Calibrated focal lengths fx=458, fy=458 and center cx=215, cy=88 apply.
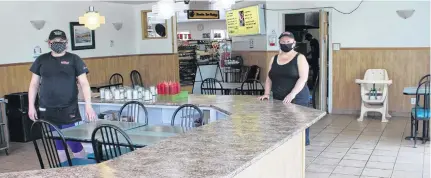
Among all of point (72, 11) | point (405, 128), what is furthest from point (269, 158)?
point (72, 11)

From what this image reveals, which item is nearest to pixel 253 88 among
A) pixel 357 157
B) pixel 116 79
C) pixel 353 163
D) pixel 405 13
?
pixel 357 157

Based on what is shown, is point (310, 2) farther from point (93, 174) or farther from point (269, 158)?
point (93, 174)

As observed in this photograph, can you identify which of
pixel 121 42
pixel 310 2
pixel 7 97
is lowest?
pixel 7 97

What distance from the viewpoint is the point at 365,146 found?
19.3 feet

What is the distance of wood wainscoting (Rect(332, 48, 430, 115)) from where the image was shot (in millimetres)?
7770

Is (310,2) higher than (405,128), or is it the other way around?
(310,2)

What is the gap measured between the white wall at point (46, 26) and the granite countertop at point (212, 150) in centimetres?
497

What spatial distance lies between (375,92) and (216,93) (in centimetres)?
273

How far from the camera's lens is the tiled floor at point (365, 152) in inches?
188

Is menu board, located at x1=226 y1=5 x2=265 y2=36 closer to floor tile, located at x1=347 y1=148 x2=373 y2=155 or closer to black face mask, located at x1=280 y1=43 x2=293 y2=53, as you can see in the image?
floor tile, located at x1=347 y1=148 x2=373 y2=155

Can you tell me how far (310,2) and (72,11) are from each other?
14.5ft

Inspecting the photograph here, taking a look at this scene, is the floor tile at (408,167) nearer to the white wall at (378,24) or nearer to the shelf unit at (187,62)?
the white wall at (378,24)

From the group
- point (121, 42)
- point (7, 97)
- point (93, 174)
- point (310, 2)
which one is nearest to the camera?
point (93, 174)

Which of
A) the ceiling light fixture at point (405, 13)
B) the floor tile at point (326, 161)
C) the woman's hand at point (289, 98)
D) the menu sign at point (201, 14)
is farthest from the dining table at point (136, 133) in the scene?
the menu sign at point (201, 14)
